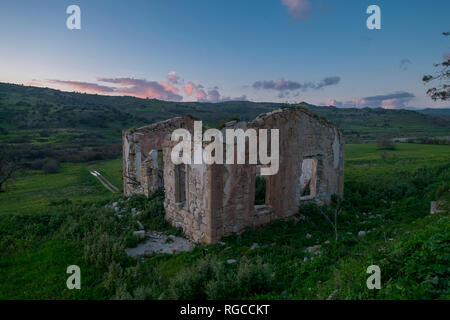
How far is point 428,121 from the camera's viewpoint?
80438 mm

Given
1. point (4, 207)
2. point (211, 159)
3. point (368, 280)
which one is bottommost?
point (4, 207)

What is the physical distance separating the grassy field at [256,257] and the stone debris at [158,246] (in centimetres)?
42

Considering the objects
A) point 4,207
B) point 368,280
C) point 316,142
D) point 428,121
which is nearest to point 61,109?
point 4,207

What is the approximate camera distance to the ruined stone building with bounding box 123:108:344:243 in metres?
8.35

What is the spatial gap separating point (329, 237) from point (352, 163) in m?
17.1

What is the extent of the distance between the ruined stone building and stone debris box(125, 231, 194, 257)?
402 millimetres

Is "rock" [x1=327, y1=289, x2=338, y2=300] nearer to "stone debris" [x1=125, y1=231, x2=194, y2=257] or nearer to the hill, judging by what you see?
"stone debris" [x1=125, y1=231, x2=194, y2=257]

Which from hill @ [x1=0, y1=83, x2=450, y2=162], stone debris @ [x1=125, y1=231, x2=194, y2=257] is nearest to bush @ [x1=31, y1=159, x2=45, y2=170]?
hill @ [x1=0, y1=83, x2=450, y2=162]

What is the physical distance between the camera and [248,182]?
8883 millimetres

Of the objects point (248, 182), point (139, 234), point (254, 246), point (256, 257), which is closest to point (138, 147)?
point (139, 234)

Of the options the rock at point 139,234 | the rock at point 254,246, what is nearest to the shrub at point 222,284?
the rock at point 254,246

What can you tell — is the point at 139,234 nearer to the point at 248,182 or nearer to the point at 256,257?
the point at 248,182

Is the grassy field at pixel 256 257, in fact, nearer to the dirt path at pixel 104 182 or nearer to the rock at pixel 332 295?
the rock at pixel 332 295
